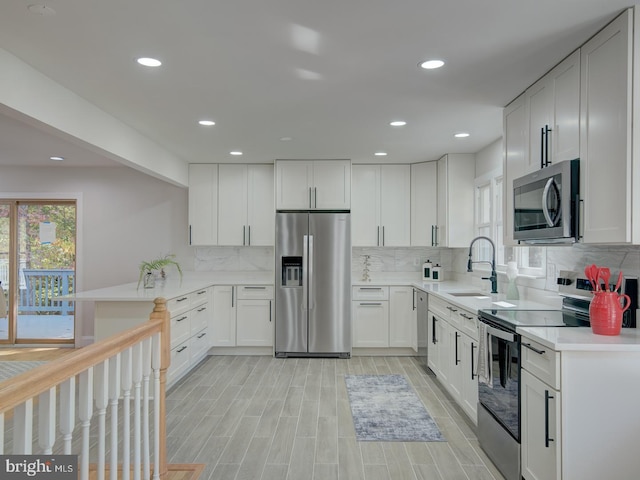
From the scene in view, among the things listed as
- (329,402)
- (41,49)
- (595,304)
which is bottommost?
(329,402)

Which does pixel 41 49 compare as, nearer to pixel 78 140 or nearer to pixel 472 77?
pixel 78 140

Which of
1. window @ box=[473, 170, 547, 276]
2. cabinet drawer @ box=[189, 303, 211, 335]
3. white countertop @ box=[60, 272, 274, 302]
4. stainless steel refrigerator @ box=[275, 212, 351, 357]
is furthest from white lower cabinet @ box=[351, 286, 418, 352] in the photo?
cabinet drawer @ box=[189, 303, 211, 335]

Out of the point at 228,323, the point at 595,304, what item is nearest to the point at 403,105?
the point at 595,304

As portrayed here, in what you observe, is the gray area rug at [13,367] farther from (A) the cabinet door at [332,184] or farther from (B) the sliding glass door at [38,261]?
(A) the cabinet door at [332,184]

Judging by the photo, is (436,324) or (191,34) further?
(436,324)

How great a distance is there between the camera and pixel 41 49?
2.43 metres

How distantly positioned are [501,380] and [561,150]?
140 centimetres

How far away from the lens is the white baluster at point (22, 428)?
1225 mm

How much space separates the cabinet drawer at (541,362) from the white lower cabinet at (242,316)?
11.7ft

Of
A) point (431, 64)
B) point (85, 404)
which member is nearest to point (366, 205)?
point (431, 64)

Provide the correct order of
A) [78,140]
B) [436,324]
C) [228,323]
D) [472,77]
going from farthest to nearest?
[228,323]
[436,324]
[78,140]
[472,77]

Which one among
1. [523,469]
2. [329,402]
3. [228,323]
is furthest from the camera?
[228,323]

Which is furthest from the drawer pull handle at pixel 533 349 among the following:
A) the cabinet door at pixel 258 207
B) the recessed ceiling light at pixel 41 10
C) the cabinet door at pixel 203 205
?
the cabinet door at pixel 203 205

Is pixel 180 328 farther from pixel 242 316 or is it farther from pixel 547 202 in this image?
pixel 547 202
